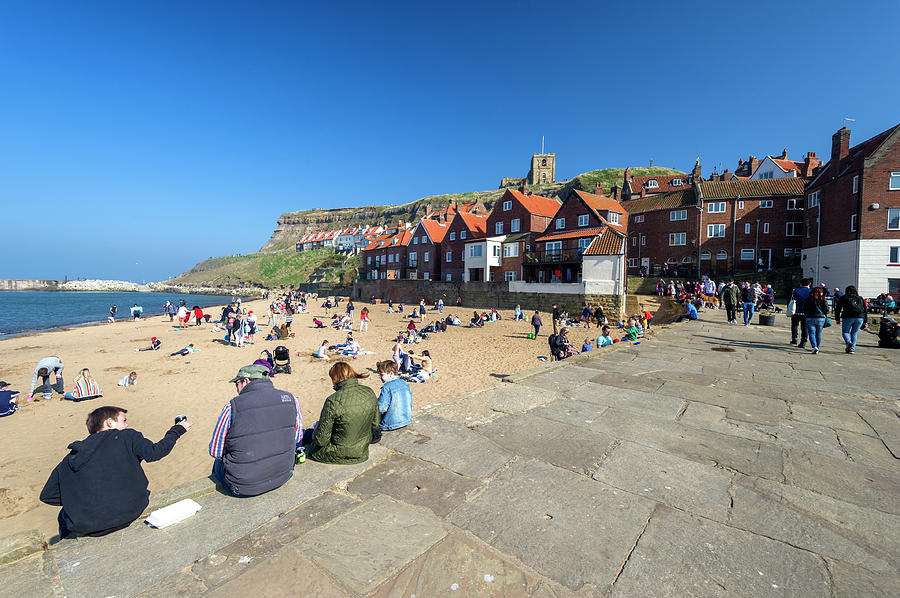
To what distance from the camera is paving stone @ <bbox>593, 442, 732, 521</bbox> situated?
354cm

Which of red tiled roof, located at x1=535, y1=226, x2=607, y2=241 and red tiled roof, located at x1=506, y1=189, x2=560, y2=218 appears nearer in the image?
red tiled roof, located at x1=535, y1=226, x2=607, y2=241

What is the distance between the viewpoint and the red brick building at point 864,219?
26.1m

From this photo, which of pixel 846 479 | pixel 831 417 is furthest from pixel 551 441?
pixel 831 417

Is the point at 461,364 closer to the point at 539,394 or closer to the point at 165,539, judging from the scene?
the point at 539,394

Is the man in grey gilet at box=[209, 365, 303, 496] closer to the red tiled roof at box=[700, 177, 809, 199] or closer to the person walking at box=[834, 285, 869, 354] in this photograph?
the person walking at box=[834, 285, 869, 354]

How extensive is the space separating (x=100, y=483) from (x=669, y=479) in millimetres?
5214

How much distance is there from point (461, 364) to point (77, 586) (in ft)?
42.8

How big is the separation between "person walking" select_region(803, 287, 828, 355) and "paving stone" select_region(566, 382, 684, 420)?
6.98m

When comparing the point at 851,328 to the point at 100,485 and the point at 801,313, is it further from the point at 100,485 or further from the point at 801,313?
the point at 100,485

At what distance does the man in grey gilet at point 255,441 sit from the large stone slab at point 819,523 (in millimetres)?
4083

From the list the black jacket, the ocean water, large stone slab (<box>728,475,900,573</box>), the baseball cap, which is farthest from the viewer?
the ocean water

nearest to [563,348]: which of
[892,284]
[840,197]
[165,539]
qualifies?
[165,539]

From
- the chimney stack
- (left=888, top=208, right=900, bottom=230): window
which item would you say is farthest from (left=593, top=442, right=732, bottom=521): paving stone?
the chimney stack

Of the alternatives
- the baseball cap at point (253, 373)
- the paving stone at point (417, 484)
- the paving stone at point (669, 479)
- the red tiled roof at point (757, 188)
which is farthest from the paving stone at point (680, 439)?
the red tiled roof at point (757, 188)
